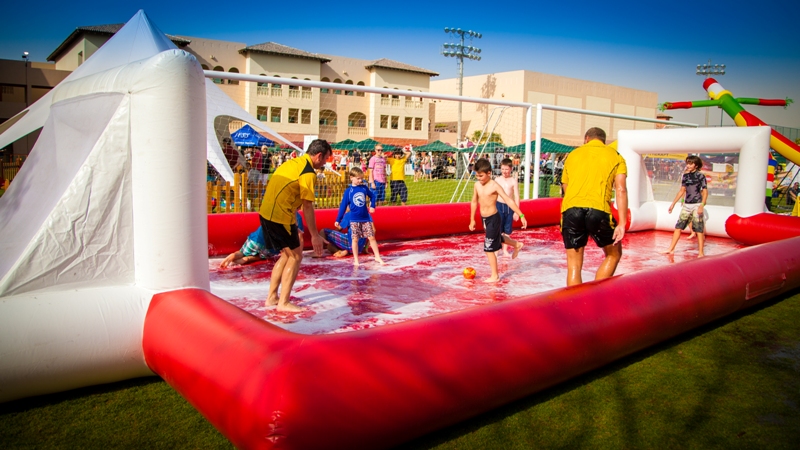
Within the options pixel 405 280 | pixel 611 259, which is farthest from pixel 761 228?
pixel 405 280

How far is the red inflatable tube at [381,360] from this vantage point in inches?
104

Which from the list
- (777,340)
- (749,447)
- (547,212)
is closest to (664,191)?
(547,212)

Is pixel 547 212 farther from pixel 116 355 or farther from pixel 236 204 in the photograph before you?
pixel 116 355

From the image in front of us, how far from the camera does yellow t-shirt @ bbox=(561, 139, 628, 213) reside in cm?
540

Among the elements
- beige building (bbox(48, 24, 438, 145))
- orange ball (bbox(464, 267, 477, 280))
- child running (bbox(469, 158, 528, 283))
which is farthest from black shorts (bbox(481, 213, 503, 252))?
beige building (bbox(48, 24, 438, 145))

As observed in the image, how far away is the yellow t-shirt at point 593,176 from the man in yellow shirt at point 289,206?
7.82ft

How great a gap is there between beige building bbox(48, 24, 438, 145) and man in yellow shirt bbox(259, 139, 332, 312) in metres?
21.1

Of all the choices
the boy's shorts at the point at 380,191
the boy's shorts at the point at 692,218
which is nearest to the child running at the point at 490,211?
the boy's shorts at the point at 692,218

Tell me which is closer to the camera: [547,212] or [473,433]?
[473,433]

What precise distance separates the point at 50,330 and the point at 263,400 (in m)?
1.72

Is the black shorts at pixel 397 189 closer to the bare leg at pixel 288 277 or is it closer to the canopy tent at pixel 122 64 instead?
the canopy tent at pixel 122 64

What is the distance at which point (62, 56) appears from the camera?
42469 mm

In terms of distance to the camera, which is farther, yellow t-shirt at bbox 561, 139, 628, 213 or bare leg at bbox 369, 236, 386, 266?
bare leg at bbox 369, 236, 386, 266

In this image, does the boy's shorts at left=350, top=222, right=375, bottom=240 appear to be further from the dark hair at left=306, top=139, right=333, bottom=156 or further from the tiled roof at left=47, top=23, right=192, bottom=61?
the tiled roof at left=47, top=23, right=192, bottom=61
